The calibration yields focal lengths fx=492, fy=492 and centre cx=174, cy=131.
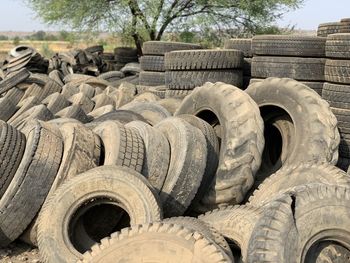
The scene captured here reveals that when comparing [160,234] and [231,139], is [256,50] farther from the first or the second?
[160,234]

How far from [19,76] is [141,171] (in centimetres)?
526

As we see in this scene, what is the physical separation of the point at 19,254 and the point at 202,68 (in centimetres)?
381

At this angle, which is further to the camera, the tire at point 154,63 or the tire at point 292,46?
the tire at point 154,63

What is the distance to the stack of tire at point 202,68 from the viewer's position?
7.31 metres

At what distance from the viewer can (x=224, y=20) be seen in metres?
19.0

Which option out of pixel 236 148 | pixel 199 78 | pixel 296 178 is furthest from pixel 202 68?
pixel 296 178

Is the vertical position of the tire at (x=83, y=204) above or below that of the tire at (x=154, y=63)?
below

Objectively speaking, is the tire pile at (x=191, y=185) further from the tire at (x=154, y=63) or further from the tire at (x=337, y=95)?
the tire at (x=154, y=63)

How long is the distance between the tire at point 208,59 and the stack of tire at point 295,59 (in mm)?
505

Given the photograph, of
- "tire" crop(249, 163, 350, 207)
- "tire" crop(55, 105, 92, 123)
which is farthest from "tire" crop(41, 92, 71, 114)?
"tire" crop(249, 163, 350, 207)

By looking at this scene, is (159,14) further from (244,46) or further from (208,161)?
(208,161)

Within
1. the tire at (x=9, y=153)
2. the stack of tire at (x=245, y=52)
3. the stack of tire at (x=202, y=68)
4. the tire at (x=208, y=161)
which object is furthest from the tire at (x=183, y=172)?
the stack of tire at (x=245, y=52)

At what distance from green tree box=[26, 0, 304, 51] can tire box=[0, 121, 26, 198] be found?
13789 mm

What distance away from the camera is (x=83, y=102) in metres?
9.00
